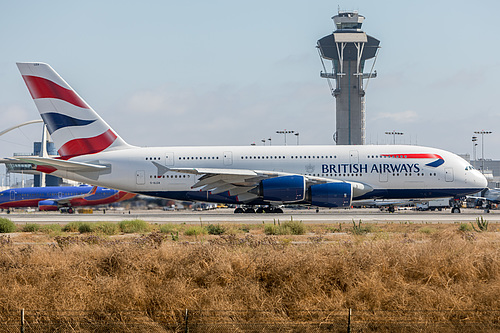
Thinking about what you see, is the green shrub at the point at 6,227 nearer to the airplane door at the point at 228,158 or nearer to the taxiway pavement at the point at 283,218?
the taxiway pavement at the point at 283,218

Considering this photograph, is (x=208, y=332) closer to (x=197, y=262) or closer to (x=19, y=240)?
(x=197, y=262)

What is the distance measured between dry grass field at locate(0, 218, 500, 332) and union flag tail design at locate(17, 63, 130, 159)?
25009mm

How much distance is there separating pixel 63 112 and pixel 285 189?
1683 cm

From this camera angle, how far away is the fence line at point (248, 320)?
516 inches

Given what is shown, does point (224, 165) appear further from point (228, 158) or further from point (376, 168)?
point (376, 168)

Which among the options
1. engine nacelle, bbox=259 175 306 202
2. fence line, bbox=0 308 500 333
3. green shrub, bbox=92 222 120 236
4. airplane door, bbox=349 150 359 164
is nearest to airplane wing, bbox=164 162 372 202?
engine nacelle, bbox=259 175 306 202

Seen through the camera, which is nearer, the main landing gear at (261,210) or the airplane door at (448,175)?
the airplane door at (448,175)

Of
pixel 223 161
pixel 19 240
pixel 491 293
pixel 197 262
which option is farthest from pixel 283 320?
pixel 223 161

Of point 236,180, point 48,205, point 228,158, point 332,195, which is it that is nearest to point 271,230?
Answer: point 332,195

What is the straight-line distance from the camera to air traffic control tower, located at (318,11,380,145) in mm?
148000

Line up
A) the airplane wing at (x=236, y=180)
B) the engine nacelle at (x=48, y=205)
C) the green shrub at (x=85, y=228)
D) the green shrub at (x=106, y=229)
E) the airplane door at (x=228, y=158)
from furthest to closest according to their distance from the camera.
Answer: the engine nacelle at (x=48, y=205)
the airplane door at (x=228, y=158)
the airplane wing at (x=236, y=180)
the green shrub at (x=85, y=228)
the green shrub at (x=106, y=229)

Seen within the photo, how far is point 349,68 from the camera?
15550 cm

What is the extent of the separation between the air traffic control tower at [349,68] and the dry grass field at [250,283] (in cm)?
13154

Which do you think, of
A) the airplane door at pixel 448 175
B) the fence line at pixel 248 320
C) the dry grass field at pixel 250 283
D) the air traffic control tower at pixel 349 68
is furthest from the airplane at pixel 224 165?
the air traffic control tower at pixel 349 68
